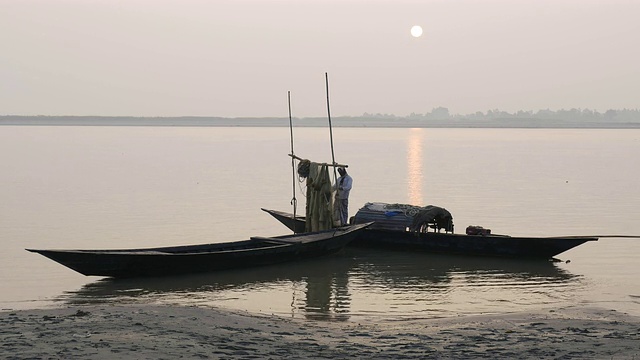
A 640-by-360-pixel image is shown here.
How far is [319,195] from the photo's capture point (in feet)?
74.7

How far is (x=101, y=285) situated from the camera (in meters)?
18.4

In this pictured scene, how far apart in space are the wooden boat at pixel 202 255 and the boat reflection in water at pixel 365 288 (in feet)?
0.72

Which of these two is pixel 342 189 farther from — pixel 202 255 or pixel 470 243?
pixel 202 255

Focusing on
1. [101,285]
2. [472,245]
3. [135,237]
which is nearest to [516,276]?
[472,245]

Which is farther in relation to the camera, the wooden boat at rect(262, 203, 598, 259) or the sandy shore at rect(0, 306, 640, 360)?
the wooden boat at rect(262, 203, 598, 259)

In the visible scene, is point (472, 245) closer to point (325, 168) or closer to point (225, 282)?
point (325, 168)

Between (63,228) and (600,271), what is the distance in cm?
1695

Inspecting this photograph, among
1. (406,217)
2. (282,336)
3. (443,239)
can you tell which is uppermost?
(406,217)

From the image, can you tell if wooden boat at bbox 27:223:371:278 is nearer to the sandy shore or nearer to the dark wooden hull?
the dark wooden hull

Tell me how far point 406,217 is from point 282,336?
10.9 m

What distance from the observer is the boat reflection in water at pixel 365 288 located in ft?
55.3

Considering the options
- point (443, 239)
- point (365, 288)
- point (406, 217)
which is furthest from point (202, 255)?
point (443, 239)

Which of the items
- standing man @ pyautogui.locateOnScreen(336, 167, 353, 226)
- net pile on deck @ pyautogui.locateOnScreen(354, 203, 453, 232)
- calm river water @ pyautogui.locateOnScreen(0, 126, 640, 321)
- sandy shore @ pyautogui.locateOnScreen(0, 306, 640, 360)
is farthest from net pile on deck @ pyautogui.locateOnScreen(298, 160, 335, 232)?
sandy shore @ pyautogui.locateOnScreen(0, 306, 640, 360)

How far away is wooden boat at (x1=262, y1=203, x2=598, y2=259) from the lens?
21.5 meters
